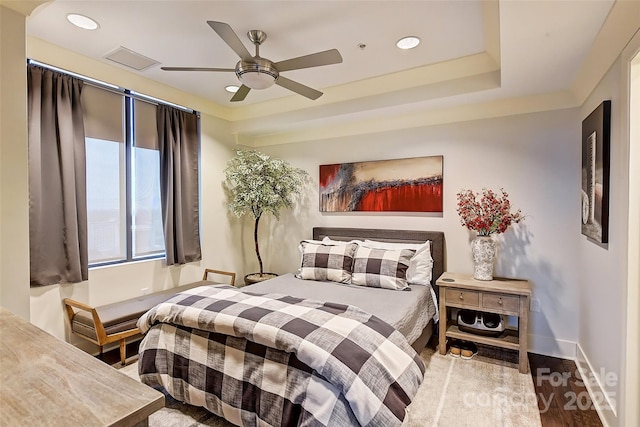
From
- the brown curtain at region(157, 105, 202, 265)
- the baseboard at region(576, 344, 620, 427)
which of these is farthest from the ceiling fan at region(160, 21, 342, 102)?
the baseboard at region(576, 344, 620, 427)

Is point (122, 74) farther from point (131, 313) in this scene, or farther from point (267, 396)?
point (267, 396)

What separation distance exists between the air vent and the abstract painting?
2.22 m

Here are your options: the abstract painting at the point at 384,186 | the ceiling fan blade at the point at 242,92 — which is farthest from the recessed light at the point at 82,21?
the abstract painting at the point at 384,186

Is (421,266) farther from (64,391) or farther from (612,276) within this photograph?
(64,391)

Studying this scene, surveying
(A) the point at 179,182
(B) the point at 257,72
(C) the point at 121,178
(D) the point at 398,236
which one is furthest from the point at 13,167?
(D) the point at 398,236

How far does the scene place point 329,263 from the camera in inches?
136

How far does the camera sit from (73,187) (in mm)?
2848

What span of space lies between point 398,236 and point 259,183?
5.88 ft

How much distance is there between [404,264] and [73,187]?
10.1 ft

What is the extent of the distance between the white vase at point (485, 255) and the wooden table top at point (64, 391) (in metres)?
2.98

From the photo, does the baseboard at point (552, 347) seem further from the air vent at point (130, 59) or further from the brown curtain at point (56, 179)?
the air vent at point (130, 59)

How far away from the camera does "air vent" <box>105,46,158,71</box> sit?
282 centimetres

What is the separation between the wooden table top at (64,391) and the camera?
0.66 meters

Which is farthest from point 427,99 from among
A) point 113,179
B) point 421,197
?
point 113,179
